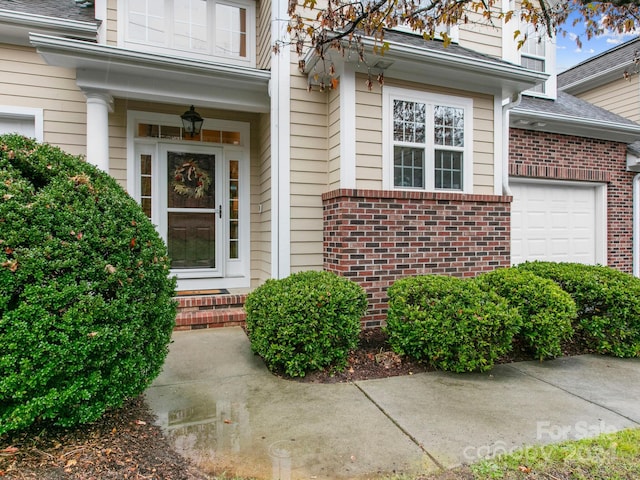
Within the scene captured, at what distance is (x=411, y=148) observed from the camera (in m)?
5.07

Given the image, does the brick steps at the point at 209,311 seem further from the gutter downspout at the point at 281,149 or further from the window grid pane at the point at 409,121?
the window grid pane at the point at 409,121

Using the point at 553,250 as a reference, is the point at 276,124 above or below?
above

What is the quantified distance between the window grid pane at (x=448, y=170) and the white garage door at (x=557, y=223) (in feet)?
7.17

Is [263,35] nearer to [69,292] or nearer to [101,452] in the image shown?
[69,292]

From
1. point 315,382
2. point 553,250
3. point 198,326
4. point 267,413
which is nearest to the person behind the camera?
point 267,413

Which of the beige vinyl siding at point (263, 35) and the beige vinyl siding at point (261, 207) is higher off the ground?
the beige vinyl siding at point (263, 35)

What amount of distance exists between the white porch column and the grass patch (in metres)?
4.80

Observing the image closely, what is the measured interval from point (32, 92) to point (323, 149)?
12.1 feet

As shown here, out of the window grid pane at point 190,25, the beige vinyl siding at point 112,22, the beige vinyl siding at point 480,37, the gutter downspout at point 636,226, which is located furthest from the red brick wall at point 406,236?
the gutter downspout at point 636,226

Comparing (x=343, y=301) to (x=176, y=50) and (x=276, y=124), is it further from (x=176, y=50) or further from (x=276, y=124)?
(x=176, y=50)

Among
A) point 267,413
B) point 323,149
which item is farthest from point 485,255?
point 267,413

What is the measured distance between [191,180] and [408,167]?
3087mm

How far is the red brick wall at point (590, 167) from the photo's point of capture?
6.82 metres

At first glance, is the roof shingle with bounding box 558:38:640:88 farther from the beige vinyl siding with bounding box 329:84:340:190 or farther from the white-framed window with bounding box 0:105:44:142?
the white-framed window with bounding box 0:105:44:142
